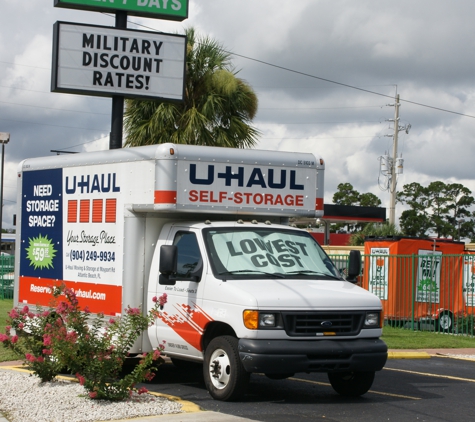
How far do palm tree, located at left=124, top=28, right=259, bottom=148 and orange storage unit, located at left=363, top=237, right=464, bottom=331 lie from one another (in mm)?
4777

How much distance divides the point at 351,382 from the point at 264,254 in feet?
6.30

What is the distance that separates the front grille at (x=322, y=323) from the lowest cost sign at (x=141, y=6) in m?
8.52

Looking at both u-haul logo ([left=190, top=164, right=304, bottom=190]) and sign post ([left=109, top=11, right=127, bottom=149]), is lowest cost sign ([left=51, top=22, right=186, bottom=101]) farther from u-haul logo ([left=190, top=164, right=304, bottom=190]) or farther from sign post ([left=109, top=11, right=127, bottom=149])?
u-haul logo ([left=190, top=164, right=304, bottom=190])

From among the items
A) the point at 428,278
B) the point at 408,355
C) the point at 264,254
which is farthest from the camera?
the point at 428,278

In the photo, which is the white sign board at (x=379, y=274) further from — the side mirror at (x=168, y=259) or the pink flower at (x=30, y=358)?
the pink flower at (x=30, y=358)

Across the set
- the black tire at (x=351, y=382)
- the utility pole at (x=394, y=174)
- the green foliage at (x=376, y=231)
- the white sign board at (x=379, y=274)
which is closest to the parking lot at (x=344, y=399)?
the black tire at (x=351, y=382)

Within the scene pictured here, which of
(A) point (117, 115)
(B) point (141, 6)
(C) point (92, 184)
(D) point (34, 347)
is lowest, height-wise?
(D) point (34, 347)

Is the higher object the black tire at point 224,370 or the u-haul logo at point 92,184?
the u-haul logo at point 92,184

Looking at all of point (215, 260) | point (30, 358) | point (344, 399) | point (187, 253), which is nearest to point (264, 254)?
point (215, 260)

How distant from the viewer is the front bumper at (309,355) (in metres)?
9.04

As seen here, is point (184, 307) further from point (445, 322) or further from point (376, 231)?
point (376, 231)

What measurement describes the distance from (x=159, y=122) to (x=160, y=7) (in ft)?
19.5

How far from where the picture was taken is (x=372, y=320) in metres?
9.80

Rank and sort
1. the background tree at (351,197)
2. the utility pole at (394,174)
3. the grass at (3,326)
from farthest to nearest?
the background tree at (351,197)
the utility pole at (394,174)
the grass at (3,326)
